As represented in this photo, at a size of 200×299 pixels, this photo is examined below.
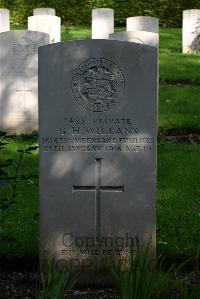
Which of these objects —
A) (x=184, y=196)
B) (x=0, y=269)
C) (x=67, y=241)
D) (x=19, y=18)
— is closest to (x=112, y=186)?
(x=67, y=241)

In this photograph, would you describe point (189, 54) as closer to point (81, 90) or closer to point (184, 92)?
point (184, 92)

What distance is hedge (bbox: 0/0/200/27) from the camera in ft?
72.4

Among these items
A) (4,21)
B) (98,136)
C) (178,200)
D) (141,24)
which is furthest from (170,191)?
(4,21)

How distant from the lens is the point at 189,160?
23.6ft

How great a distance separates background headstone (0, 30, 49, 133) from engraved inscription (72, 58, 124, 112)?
4.80 metres

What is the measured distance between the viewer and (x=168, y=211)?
18.0 feet

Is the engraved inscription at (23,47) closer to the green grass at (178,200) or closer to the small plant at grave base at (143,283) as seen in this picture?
the green grass at (178,200)

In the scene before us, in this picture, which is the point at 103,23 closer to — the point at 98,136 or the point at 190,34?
the point at 190,34

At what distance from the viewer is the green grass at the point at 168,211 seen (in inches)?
187

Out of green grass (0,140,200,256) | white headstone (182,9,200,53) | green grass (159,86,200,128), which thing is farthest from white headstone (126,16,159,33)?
green grass (0,140,200,256)

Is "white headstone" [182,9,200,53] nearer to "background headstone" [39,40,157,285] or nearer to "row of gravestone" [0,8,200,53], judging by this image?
"row of gravestone" [0,8,200,53]

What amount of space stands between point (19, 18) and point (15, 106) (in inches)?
549

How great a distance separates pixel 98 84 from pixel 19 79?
4.93 meters

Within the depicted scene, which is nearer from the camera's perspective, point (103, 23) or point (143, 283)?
point (143, 283)
